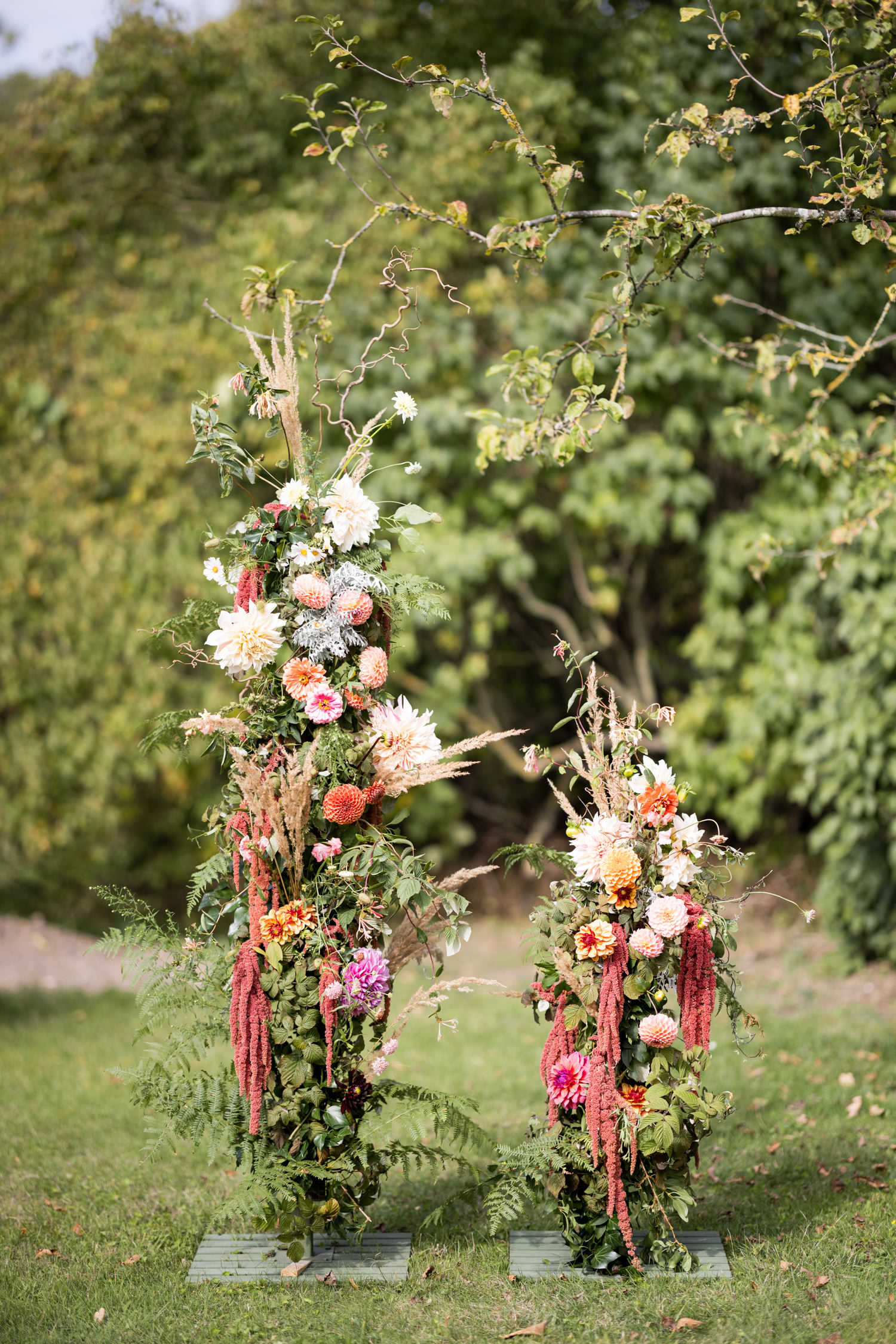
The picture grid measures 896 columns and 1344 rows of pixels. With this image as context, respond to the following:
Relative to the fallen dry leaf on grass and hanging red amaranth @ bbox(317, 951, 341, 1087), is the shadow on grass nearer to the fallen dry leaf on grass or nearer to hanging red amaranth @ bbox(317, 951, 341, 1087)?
the fallen dry leaf on grass

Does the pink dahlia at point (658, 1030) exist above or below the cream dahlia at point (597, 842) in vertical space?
below

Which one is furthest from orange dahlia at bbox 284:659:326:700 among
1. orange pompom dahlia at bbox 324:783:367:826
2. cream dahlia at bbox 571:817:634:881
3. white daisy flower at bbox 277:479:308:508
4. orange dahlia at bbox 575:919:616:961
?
orange dahlia at bbox 575:919:616:961

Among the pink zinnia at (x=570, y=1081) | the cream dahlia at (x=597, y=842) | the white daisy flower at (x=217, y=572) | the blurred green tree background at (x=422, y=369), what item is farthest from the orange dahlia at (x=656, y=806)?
the blurred green tree background at (x=422, y=369)

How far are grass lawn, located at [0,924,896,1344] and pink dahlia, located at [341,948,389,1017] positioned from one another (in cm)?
70

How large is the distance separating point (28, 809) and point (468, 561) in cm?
306

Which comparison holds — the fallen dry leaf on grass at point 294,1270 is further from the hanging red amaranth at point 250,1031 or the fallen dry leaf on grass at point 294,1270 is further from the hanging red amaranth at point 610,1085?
the hanging red amaranth at point 610,1085

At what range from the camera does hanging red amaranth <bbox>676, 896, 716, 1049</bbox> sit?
278 centimetres

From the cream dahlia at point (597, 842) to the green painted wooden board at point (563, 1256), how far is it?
37.7 inches

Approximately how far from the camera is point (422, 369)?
644 cm

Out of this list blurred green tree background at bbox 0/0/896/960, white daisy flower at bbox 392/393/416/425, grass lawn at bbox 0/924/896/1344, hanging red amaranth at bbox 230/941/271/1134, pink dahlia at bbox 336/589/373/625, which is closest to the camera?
grass lawn at bbox 0/924/896/1344

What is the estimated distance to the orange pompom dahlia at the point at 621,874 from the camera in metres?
2.71

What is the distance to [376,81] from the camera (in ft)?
23.7

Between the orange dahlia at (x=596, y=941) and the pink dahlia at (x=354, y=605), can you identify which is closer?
the orange dahlia at (x=596, y=941)

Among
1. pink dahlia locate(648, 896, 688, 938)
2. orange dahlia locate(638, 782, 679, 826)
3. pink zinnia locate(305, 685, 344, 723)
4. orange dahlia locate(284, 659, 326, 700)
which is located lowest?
Result: pink dahlia locate(648, 896, 688, 938)
